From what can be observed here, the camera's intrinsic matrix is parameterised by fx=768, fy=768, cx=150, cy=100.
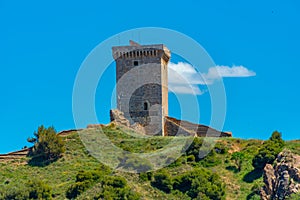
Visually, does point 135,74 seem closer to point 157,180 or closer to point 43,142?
point 43,142

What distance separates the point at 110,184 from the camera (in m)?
64.8

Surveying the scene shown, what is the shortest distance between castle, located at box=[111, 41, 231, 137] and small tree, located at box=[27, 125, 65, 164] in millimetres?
10681

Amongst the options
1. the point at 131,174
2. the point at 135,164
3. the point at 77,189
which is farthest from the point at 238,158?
the point at 77,189

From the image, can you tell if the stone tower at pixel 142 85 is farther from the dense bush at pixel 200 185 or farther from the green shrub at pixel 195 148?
the dense bush at pixel 200 185

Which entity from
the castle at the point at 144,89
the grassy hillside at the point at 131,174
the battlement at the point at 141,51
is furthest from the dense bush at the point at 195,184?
the battlement at the point at 141,51

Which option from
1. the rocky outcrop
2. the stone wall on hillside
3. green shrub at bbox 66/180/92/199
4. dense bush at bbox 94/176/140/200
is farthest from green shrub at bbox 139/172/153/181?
the stone wall on hillside

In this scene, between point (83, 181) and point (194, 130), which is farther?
point (194, 130)

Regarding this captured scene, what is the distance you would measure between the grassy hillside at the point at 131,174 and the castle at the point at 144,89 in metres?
4.73

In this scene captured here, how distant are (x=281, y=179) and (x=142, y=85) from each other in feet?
85.9

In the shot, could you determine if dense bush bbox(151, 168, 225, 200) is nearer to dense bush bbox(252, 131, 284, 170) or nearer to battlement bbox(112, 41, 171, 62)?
dense bush bbox(252, 131, 284, 170)

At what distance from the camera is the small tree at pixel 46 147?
2953 inches

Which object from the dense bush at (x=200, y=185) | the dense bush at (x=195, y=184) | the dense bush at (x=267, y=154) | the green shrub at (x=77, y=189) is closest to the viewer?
the dense bush at (x=200, y=185)

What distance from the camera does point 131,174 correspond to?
68.5 meters

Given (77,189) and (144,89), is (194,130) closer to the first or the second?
(144,89)
